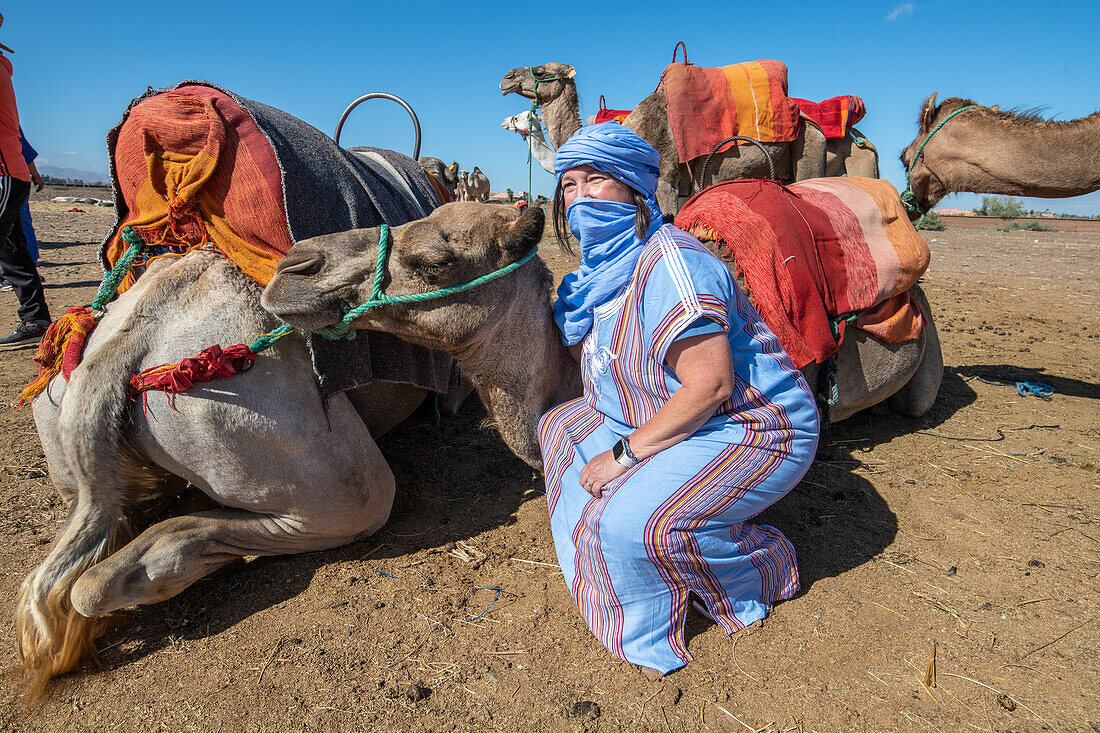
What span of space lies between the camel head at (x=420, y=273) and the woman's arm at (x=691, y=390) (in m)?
0.77

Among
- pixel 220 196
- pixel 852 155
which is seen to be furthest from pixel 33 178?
pixel 852 155

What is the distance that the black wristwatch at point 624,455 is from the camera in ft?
7.57

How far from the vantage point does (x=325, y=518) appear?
8.59 ft

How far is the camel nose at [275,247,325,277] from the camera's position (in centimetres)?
233

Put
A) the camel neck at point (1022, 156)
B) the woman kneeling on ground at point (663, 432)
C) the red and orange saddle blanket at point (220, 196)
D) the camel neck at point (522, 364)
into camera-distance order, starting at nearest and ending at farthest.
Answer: the woman kneeling on ground at point (663, 432), the red and orange saddle blanket at point (220, 196), the camel neck at point (522, 364), the camel neck at point (1022, 156)

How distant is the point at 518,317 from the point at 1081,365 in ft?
17.6

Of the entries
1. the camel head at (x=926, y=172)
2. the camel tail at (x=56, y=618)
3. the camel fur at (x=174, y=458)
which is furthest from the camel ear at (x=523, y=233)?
the camel head at (x=926, y=172)

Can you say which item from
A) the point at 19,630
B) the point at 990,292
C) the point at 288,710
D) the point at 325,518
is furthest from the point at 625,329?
the point at 990,292

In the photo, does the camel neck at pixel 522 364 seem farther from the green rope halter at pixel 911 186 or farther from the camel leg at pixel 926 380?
the green rope halter at pixel 911 186

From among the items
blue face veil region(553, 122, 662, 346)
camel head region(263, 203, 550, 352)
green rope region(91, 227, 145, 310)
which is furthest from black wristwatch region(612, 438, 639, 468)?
green rope region(91, 227, 145, 310)

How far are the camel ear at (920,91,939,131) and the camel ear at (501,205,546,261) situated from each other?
343 centimetres

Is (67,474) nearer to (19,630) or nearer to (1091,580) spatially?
(19,630)

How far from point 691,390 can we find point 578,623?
1014 mm

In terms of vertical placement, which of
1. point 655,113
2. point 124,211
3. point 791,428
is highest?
point 655,113
